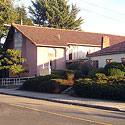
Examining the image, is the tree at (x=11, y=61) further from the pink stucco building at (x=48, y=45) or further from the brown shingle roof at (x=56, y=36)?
the brown shingle roof at (x=56, y=36)

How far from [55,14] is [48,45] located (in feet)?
84.6

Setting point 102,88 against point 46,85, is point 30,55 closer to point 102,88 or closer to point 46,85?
point 46,85

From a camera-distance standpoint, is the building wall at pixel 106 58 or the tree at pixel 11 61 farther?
the tree at pixel 11 61

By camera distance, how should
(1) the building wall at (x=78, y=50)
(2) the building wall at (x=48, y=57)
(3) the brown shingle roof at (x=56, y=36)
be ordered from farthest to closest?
(1) the building wall at (x=78, y=50) → (3) the brown shingle roof at (x=56, y=36) → (2) the building wall at (x=48, y=57)

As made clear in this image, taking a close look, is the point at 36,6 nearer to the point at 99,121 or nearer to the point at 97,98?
the point at 97,98

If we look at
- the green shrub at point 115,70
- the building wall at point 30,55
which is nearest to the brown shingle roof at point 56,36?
the building wall at point 30,55

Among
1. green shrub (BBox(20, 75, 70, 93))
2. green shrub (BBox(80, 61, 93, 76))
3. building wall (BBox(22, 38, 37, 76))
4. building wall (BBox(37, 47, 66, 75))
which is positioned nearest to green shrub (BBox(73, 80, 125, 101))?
green shrub (BBox(20, 75, 70, 93))

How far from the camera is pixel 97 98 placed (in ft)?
54.6

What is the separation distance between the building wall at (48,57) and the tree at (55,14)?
22258 millimetres

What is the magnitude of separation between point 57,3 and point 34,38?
2670cm

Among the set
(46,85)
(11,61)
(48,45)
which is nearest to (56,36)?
(48,45)

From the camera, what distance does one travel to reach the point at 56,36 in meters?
38.0

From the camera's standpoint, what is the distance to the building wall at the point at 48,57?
33750mm

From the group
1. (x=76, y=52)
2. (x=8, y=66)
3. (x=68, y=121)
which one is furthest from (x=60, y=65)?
(x=68, y=121)
